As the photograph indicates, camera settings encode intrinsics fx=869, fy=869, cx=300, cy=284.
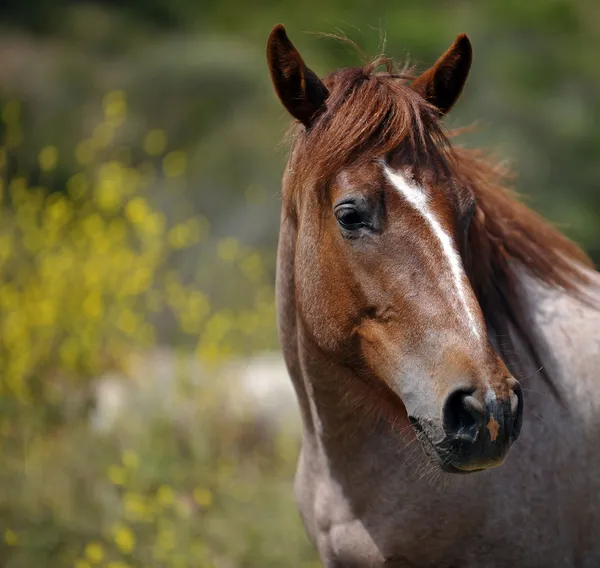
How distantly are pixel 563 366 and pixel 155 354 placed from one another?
461 cm

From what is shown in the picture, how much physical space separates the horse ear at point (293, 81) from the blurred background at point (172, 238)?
0.39 m

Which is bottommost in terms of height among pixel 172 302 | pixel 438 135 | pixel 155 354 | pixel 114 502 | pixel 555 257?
pixel 155 354

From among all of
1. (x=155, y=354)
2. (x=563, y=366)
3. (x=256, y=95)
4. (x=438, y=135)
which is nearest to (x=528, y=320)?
(x=563, y=366)

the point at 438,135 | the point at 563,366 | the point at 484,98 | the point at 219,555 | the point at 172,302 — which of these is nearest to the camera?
the point at 438,135

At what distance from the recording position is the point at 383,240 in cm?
214

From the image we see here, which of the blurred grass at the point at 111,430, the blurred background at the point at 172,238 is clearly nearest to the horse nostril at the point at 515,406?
the blurred background at the point at 172,238

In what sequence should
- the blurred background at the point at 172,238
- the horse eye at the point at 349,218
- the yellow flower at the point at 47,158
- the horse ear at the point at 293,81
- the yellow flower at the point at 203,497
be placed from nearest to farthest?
the horse eye at the point at 349,218, the horse ear at the point at 293,81, the yellow flower at the point at 203,497, the blurred background at the point at 172,238, the yellow flower at the point at 47,158

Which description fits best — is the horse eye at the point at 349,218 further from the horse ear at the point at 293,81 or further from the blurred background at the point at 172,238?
the blurred background at the point at 172,238

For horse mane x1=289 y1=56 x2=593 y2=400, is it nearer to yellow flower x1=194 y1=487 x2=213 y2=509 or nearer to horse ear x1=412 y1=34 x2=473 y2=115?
horse ear x1=412 y1=34 x2=473 y2=115

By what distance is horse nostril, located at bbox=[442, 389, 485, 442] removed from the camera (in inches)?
73.9

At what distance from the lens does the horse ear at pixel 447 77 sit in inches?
91.7

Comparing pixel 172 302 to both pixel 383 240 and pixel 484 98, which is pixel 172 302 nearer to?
pixel 383 240

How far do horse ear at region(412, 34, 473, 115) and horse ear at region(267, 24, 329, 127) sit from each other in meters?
0.27

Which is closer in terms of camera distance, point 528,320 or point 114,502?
point 528,320
